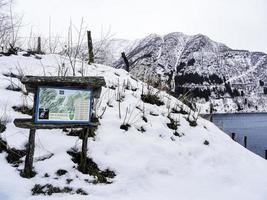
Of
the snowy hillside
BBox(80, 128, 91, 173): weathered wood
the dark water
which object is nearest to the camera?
the snowy hillside

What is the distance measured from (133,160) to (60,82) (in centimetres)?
181

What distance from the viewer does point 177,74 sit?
184m

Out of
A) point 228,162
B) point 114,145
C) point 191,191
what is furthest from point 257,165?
point 114,145

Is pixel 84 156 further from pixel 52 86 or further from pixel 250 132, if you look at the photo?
pixel 250 132

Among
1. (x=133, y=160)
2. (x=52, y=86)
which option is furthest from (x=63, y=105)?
(x=133, y=160)

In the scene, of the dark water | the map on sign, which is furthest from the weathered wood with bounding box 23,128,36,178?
the dark water

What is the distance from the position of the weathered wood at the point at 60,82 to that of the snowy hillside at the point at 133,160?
1080 mm

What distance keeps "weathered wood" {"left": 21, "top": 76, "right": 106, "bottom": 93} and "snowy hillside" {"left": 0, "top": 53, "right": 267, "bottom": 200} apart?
1.08 m

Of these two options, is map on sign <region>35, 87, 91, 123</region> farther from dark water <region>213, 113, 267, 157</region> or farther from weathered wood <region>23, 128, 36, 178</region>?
dark water <region>213, 113, 267, 157</region>

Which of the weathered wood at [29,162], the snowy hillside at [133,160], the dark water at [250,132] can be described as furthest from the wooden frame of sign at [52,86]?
the dark water at [250,132]

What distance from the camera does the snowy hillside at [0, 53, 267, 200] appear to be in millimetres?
4223

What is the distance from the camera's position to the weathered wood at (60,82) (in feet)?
13.9

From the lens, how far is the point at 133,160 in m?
5.09

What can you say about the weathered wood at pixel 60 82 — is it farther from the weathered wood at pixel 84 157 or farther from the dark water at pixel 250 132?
the dark water at pixel 250 132
